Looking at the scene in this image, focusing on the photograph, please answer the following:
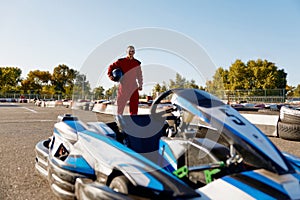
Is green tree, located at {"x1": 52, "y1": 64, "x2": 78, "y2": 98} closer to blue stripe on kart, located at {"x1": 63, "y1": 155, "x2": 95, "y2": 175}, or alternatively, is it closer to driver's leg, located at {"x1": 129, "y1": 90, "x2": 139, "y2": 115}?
driver's leg, located at {"x1": 129, "y1": 90, "x2": 139, "y2": 115}

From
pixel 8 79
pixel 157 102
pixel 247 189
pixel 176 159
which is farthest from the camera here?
pixel 8 79

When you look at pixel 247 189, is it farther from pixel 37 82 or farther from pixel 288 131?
pixel 37 82

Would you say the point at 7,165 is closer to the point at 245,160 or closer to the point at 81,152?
the point at 81,152

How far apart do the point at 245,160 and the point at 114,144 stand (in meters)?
1.18

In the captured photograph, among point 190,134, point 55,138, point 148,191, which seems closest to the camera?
point 148,191

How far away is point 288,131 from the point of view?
6555 millimetres

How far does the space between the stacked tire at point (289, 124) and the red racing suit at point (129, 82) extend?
3733 mm

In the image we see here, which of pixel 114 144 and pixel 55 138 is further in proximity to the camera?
pixel 55 138

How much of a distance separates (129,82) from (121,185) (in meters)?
3.41

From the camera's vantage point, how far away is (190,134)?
9.20ft

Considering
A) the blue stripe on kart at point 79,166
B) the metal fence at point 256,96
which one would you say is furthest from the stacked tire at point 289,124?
the metal fence at point 256,96

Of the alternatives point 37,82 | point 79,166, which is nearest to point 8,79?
point 37,82

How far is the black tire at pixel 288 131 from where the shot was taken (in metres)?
6.41

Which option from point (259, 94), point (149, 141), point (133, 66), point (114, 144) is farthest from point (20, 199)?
point (259, 94)
